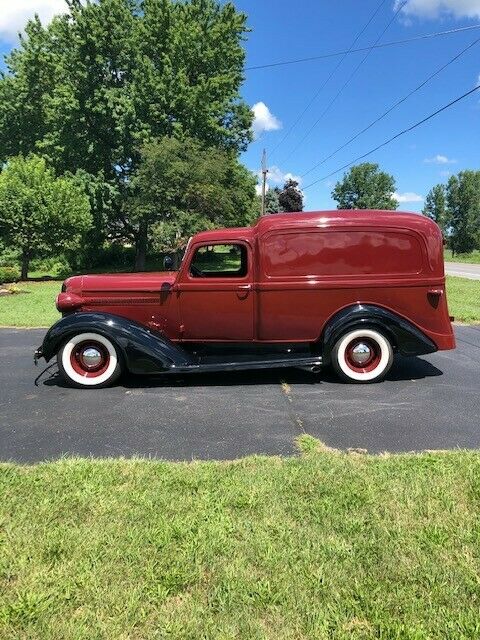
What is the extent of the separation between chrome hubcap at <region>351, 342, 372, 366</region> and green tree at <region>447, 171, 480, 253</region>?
7803 centimetres

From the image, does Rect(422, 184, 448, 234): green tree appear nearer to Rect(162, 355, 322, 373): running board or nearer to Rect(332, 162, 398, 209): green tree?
Rect(332, 162, 398, 209): green tree

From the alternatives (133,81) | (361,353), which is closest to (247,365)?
(361,353)

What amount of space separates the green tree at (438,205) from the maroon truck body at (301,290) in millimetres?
85662

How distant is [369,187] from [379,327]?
93.7 m

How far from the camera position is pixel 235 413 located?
4.82 metres

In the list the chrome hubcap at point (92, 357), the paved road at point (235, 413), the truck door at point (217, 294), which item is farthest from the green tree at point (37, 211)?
the truck door at point (217, 294)

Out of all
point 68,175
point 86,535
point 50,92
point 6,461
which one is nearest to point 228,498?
point 86,535

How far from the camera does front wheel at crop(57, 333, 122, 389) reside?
18.8ft

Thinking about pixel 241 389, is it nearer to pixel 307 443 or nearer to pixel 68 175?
pixel 307 443

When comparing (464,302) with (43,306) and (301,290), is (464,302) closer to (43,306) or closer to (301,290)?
(301,290)

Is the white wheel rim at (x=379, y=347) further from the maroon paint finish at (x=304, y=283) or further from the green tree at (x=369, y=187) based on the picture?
the green tree at (x=369, y=187)

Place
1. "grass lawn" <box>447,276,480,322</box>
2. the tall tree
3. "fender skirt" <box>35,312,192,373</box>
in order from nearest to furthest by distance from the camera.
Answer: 1. "fender skirt" <box>35,312,192,373</box>
2. "grass lawn" <box>447,276,480,322</box>
3. the tall tree

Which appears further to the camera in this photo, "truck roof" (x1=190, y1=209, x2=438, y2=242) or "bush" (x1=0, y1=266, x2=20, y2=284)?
"bush" (x1=0, y1=266, x2=20, y2=284)

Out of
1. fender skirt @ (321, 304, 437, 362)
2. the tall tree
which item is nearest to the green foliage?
→ the tall tree
